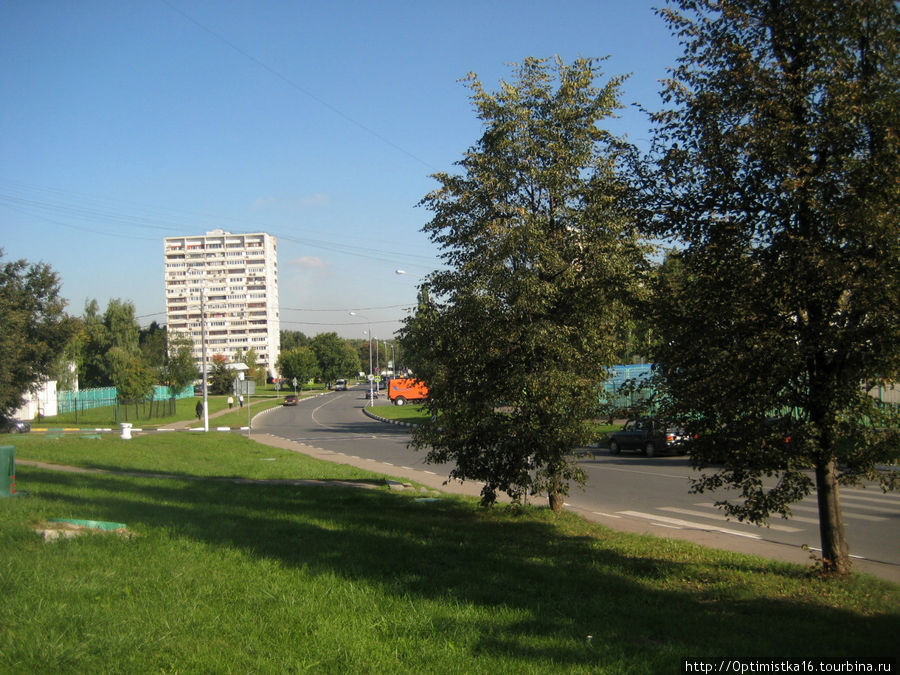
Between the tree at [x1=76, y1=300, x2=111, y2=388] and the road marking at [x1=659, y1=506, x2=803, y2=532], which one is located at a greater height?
the tree at [x1=76, y1=300, x2=111, y2=388]

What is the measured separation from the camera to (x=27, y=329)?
123 ft

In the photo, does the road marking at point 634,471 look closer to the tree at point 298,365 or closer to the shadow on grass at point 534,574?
the shadow on grass at point 534,574

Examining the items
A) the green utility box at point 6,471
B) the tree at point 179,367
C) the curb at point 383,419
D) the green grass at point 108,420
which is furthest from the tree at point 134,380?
the green utility box at point 6,471

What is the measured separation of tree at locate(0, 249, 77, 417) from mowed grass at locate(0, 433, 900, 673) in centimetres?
2611

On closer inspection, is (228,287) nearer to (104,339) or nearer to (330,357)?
(330,357)

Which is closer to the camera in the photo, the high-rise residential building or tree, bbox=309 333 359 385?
tree, bbox=309 333 359 385

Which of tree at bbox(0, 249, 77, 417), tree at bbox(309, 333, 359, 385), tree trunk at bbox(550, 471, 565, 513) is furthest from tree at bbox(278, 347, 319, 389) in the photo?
tree trunk at bbox(550, 471, 565, 513)

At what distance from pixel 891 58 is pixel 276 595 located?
23.9 ft

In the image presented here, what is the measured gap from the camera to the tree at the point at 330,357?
124 m

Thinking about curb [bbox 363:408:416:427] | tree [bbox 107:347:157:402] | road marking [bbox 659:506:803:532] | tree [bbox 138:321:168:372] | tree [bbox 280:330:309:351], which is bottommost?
curb [bbox 363:408:416:427]

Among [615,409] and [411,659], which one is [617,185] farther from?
[411,659]

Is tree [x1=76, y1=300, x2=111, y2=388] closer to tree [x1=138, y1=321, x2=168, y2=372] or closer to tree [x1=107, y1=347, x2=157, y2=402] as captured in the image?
tree [x1=138, y1=321, x2=168, y2=372]

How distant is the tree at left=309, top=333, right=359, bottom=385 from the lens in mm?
124062

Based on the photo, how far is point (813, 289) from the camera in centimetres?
622
